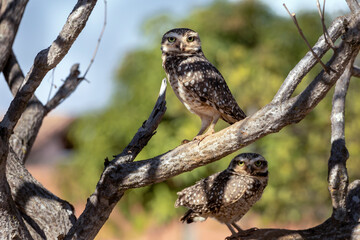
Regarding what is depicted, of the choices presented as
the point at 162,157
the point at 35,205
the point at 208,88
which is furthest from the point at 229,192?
the point at 35,205

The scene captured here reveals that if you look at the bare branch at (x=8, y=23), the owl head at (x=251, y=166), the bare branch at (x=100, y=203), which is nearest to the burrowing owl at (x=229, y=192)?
the owl head at (x=251, y=166)

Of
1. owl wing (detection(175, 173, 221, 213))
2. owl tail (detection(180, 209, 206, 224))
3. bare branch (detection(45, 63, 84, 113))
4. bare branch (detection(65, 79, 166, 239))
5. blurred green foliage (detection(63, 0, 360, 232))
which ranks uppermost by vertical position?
blurred green foliage (detection(63, 0, 360, 232))

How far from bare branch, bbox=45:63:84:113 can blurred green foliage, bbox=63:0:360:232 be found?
652 cm

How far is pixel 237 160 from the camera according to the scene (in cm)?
539

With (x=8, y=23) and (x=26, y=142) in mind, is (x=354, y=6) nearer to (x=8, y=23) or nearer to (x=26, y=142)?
(x=26, y=142)

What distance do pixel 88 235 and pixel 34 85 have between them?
1230 mm

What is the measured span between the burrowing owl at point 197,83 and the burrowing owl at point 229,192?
21.0 inches

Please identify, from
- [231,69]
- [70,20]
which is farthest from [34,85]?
[231,69]

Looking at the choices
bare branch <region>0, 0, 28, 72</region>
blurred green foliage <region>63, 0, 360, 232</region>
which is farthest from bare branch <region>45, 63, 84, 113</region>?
blurred green foliage <region>63, 0, 360, 232</region>

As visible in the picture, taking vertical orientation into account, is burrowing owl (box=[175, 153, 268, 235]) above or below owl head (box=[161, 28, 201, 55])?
below

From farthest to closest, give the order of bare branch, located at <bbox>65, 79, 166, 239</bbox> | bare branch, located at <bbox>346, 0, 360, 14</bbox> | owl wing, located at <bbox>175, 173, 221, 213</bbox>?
owl wing, located at <bbox>175, 173, 221, 213</bbox> → bare branch, located at <bbox>65, 79, 166, 239</bbox> → bare branch, located at <bbox>346, 0, 360, 14</bbox>

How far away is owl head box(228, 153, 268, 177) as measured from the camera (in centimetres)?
527

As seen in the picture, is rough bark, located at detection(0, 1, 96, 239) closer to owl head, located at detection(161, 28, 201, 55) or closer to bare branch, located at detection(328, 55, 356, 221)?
owl head, located at detection(161, 28, 201, 55)

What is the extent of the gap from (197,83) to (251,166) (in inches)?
40.2
